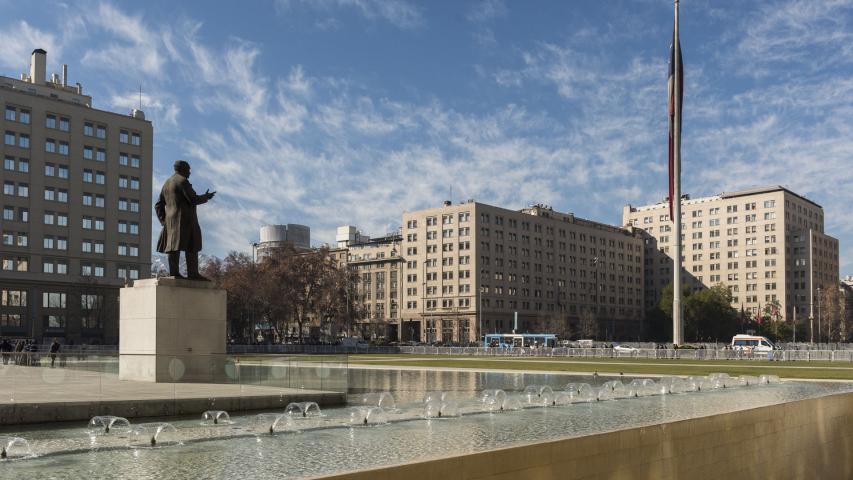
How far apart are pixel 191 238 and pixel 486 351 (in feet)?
193

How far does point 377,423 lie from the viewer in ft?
44.3

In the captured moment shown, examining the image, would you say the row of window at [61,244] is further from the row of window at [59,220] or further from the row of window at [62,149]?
the row of window at [62,149]

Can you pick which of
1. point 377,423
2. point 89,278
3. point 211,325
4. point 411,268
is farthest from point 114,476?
point 411,268

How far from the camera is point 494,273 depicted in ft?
534

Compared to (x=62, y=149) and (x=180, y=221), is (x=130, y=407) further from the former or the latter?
(x=62, y=149)

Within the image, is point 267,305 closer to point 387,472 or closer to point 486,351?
point 486,351

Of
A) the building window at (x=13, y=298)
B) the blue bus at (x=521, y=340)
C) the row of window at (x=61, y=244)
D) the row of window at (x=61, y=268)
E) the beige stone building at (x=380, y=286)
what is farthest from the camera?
the beige stone building at (x=380, y=286)

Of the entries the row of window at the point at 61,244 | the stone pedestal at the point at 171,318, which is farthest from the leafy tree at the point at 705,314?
the stone pedestal at the point at 171,318

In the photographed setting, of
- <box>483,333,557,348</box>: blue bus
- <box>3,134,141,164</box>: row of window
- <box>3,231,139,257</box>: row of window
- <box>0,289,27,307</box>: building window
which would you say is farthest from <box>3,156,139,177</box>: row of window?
<box>483,333,557,348</box>: blue bus

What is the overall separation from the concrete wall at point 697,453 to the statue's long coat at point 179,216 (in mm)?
18921

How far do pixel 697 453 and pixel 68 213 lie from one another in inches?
4550

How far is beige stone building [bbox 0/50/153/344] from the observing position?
354 ft

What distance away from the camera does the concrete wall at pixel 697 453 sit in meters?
8.26

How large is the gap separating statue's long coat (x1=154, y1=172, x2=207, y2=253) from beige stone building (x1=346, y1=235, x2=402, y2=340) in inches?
5754
